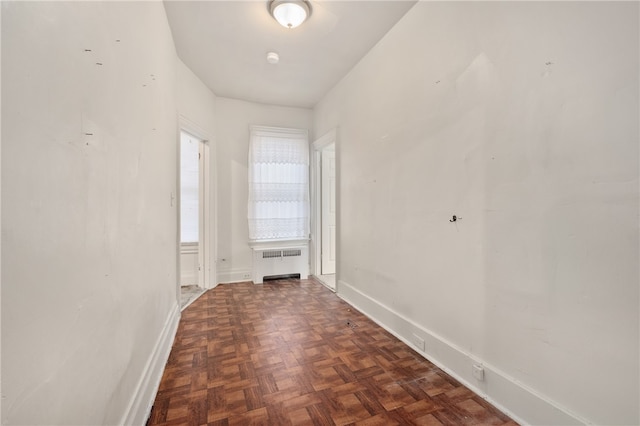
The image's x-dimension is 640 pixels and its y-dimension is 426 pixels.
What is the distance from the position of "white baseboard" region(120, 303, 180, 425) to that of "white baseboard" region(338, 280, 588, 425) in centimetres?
185

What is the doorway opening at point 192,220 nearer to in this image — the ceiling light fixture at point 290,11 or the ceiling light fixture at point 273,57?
the ceiling light fixture at point 273,57

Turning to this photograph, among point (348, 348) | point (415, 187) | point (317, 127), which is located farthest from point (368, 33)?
point (348, 348)

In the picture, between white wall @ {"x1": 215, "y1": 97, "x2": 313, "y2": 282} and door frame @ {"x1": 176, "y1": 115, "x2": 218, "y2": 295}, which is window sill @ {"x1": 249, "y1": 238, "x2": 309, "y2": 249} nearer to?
white wall @ {"x1": 215, "y1": 97, "x2": 313, "y2": 282}

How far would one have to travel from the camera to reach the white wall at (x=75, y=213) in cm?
65

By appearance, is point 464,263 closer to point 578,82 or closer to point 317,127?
point 578,82

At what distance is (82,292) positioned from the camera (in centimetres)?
94

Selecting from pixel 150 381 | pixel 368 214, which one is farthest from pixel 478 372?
pixel 150 381

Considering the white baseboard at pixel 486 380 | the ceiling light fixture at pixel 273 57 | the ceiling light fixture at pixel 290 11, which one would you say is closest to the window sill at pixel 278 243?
the white baseboard at pixel 486 380

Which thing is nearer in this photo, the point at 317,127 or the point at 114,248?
the point at 114,248

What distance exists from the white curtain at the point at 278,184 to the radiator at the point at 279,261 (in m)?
0.19

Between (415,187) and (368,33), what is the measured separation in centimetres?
153

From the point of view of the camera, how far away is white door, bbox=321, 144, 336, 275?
445 cm

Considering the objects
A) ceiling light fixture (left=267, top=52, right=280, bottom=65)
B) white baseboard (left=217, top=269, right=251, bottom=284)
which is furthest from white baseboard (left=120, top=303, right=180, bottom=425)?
ceiling light fixture (left=267, top=52, right=280, bottom=65)

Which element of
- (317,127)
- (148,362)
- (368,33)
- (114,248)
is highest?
(368,33)
